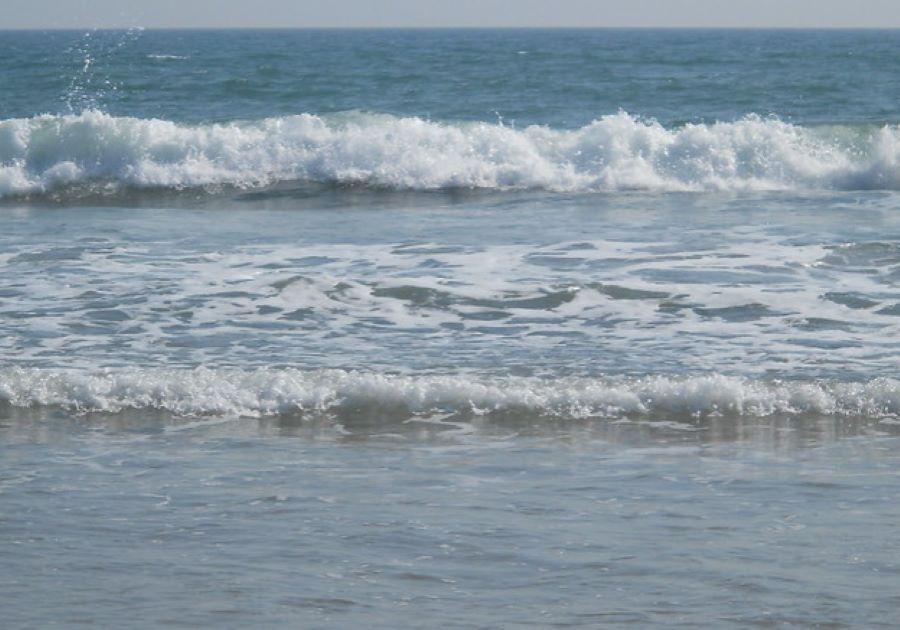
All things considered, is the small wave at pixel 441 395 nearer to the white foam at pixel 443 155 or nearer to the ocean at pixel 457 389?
the ocean at pixel 457 389

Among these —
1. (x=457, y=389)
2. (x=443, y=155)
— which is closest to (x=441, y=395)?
(x=457, y=389)

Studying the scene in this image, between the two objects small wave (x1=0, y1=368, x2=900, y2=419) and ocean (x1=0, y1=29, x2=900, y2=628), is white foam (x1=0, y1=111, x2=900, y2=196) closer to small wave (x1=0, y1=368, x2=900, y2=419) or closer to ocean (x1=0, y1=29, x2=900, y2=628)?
ocean (x1=0, y1=29, x2=900, y2=628)

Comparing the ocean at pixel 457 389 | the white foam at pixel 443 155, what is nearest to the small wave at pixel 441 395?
the ocean at pixel 457 389

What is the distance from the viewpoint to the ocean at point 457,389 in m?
4.53

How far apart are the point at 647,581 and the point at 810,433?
81.7 inches

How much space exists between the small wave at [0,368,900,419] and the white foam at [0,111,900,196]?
921cm

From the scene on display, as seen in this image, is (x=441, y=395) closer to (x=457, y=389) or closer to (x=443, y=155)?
(x=457, y=389)

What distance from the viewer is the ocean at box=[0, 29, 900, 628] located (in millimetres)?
4531

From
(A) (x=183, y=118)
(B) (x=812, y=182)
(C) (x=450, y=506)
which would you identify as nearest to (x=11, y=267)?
(C) (x=450, y=506)

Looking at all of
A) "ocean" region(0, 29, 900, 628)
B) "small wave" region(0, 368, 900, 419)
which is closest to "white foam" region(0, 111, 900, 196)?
"ocean" region(0, 29, 900, 628)

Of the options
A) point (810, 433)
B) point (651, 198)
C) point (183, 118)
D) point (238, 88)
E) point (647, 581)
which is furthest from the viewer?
point (238, 88)

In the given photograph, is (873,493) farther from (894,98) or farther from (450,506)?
(894,98)

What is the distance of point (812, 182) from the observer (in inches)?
637

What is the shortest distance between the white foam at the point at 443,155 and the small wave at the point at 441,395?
921 centimetres
